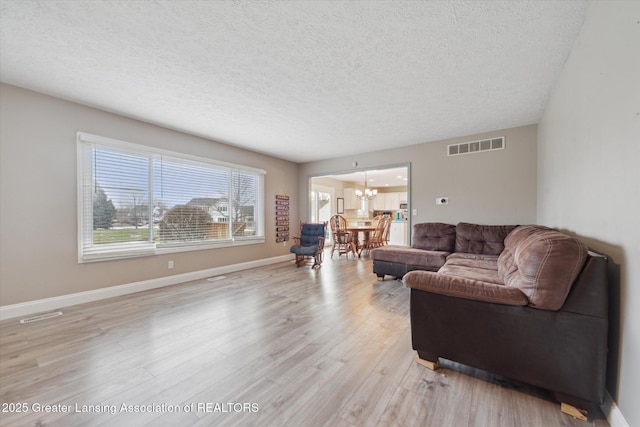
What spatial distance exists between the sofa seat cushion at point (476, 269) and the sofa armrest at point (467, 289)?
25.4 inches

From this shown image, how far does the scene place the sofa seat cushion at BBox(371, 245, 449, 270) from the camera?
360 centimetres

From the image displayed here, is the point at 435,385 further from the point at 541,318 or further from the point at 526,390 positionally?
the point at 541,318

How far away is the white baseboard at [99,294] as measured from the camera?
8.77 ft

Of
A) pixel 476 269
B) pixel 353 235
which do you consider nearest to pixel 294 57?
pixel 476 269

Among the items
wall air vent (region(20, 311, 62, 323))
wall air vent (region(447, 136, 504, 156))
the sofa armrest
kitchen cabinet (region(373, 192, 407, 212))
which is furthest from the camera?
kitchen cabinet (region(373, 192, 407, 212))

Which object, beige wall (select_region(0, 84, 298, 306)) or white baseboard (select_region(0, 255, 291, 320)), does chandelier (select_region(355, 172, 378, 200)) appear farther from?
beige wall (select_region(0, 84, 298, 306))

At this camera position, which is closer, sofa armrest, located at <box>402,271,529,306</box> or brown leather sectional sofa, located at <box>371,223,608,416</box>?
brown leather sectional sofa, located at <box>371,223,608,416</box>

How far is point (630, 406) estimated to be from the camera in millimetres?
1130

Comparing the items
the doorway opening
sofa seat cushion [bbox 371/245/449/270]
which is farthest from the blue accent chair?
the doorway opening

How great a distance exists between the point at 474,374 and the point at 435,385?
1.12ft

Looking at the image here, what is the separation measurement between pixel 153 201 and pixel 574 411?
4.89m

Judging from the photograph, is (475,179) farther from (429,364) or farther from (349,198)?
(349,198)

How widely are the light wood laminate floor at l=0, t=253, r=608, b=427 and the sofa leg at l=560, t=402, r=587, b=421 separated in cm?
3

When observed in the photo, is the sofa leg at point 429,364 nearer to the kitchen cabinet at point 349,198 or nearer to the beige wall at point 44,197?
the beige wall at point 44,197
